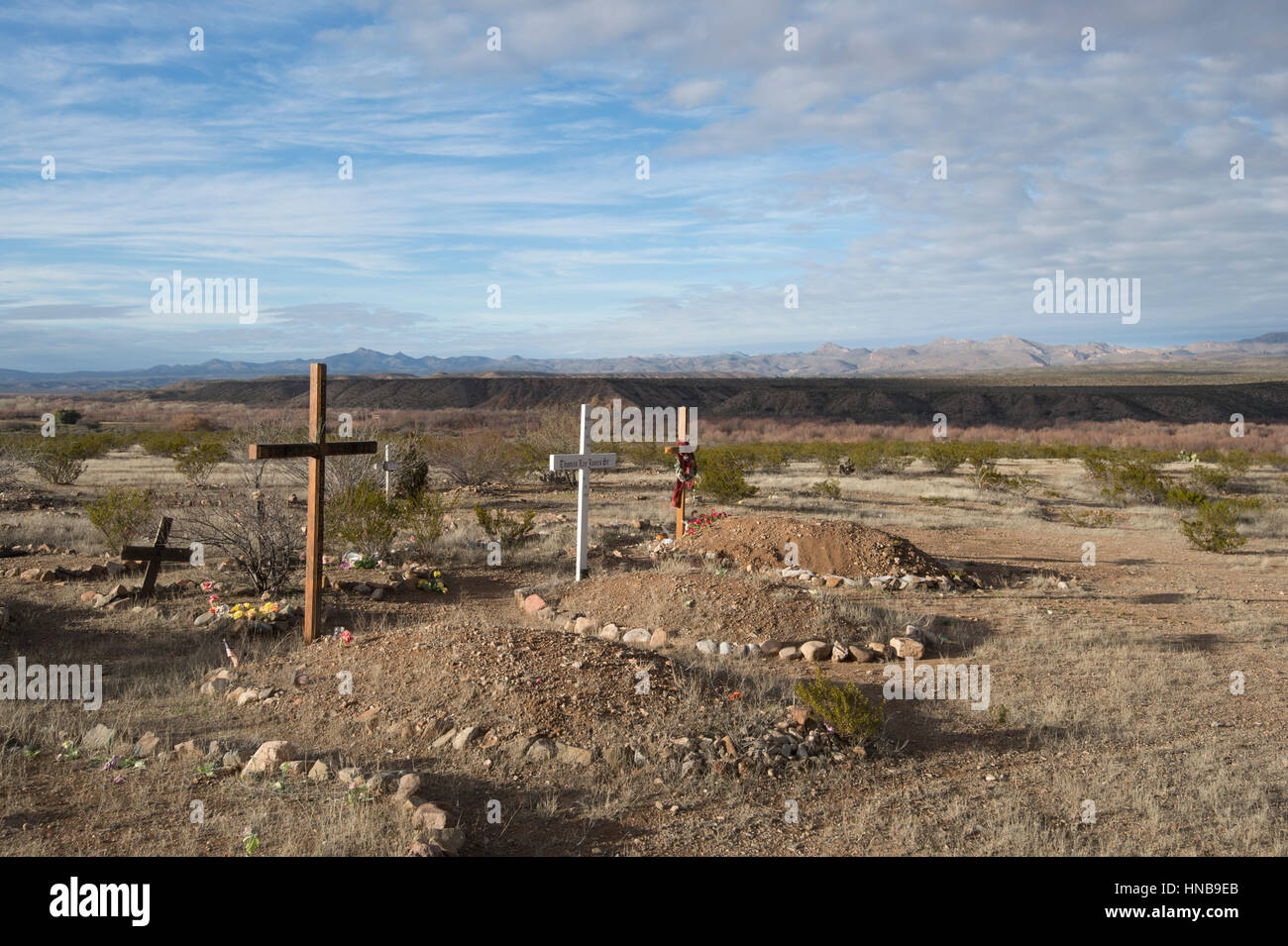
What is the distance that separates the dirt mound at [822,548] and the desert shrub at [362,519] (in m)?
4.28

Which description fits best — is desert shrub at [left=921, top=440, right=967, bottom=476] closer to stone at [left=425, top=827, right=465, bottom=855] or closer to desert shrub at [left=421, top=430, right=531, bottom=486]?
desert shrub at [left=421, top=430, right=531, bottom=486]

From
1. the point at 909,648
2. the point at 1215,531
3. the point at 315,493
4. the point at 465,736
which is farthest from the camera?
the point at 1215,531

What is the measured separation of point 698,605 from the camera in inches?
347

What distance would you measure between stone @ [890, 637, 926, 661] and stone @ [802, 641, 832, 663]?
0.67 meters

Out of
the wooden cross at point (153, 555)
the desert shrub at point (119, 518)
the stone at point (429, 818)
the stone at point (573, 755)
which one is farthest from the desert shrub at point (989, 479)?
the stone at point (429, 818)

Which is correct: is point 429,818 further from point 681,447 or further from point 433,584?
point 681,447

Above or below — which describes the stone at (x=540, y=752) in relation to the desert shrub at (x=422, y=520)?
below

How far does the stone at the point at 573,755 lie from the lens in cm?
524

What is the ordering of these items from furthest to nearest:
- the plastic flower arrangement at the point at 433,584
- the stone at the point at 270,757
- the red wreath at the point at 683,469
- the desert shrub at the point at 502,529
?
the desert shrub at the point at 502,529 → the red wreath at the point at 683,469 → the plastic flower arrangement at the point at 433,584 → the stone at the point at 270,757

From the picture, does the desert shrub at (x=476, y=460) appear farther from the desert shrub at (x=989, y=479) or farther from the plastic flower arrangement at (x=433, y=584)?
the desert shrub at (x=989, y=479)

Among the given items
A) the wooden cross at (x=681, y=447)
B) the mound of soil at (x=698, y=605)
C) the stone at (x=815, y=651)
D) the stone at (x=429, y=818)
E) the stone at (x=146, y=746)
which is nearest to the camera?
the stone at (x=429, y=818)

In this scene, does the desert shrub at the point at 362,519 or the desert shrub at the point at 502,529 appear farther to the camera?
the desert shrub at the point at 502,529

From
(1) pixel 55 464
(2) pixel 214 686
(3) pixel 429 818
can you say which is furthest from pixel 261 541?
(1) pixel 55 464

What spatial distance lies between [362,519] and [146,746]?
7011 mm
